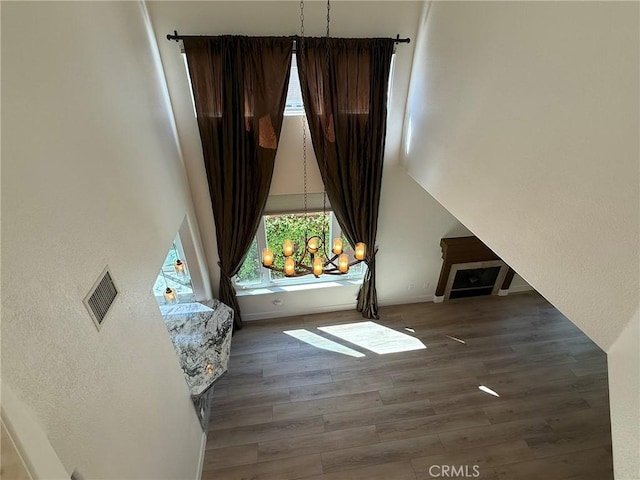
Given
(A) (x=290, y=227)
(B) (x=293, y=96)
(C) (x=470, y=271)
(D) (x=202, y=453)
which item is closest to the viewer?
(D) (x=202, y=453)

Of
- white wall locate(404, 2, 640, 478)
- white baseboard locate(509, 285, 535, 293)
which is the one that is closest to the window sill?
white wall locate(404, 2, 640, 478)

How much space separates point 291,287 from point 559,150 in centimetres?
375

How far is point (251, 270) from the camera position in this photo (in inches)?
185

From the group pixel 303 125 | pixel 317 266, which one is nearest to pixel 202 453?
pixel 317 266

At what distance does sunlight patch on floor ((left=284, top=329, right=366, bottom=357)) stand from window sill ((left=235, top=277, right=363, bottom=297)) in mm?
632

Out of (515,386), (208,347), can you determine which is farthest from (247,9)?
(515,386)

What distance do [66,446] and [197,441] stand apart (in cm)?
220

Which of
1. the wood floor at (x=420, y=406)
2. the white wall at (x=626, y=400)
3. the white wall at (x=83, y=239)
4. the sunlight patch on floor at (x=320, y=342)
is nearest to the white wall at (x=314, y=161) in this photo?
the sunlight patch on floor at (x=320, y=342)

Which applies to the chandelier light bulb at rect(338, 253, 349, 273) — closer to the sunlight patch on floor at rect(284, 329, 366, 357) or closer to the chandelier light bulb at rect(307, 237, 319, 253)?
the chandelier light bulb at rect(307, 237, 319, 253)

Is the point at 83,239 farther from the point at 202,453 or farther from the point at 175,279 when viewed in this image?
the point at 202,453

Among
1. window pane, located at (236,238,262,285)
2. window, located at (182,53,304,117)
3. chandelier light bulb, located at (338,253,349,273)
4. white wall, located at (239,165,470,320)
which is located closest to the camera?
chandelier light bulb, located at (338,253,349,273)

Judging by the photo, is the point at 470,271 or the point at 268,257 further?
the point at 470,271

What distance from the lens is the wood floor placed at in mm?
3219

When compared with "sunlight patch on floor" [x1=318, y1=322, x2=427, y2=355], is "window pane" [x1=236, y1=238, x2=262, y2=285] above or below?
above
